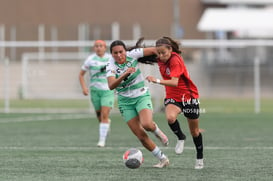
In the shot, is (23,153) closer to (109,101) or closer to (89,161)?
(89,161)

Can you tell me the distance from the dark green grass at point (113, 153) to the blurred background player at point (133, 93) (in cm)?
41

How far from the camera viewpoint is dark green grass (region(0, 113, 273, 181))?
10977mm

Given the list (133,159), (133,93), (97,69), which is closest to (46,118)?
(97,69)

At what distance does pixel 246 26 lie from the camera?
39469mm

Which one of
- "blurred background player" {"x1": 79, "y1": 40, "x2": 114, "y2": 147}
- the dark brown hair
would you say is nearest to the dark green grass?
"blurred background player" {"x1": 79, "y1": 40, "x2": 114, "y2": 147}

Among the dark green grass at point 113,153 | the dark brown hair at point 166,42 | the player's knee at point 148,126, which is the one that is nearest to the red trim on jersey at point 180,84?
the dark brown hair at point 166,42

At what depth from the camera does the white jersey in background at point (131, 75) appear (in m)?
11.9

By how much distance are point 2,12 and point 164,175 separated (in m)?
33.8

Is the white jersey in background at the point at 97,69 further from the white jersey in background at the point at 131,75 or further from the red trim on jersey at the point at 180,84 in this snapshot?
the red trim on jersey at the point at 180,84

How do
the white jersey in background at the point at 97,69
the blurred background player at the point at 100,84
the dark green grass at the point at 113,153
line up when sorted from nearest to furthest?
the dark green grass at the point at 113,153 → the blurred background player at the point at 100,84 → the white jersey in background at the point at 97,69

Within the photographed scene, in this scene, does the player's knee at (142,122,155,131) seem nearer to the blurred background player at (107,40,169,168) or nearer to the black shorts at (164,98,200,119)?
the blurred background player at (107,40,169,168)

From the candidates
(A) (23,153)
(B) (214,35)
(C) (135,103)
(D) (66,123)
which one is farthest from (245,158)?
(B) (214,35)

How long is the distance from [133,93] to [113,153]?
2.36m

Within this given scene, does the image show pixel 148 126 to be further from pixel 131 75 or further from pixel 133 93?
pixel 131 75
